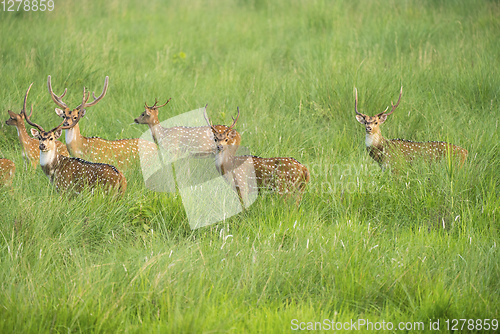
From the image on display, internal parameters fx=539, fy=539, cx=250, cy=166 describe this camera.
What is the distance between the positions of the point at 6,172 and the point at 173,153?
64.2 inches

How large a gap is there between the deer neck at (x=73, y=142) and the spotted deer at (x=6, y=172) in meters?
0.68

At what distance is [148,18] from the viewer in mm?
11031

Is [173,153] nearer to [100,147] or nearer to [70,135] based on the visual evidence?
[100,147]

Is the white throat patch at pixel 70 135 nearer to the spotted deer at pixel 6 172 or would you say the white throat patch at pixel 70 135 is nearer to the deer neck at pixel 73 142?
the deer neck at pixel 73 142

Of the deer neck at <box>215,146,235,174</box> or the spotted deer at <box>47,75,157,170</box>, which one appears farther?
the spotted deer at <box>47,75,157,170</box>

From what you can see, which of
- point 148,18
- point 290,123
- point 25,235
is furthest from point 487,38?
point 25,235

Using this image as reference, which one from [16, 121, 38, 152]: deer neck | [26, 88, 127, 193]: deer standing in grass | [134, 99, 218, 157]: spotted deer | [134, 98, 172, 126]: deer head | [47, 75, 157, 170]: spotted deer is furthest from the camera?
[134, 98, 172, 126]: deer head

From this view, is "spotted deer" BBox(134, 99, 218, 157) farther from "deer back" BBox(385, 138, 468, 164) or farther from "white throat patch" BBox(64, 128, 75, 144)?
"deer back" BBox(385, 138, 468, 164)

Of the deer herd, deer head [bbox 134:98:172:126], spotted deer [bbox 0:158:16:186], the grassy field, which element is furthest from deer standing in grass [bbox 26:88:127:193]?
deer head [bbox 134:98:172:126]

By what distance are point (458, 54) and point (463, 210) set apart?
173 inches

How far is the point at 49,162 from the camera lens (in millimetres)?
4777

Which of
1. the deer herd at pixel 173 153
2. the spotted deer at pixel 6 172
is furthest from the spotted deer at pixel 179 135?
the spotted deer at pixel 6 172

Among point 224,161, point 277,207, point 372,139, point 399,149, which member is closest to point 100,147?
point 224,161

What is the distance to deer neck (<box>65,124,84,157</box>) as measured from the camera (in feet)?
17.9
